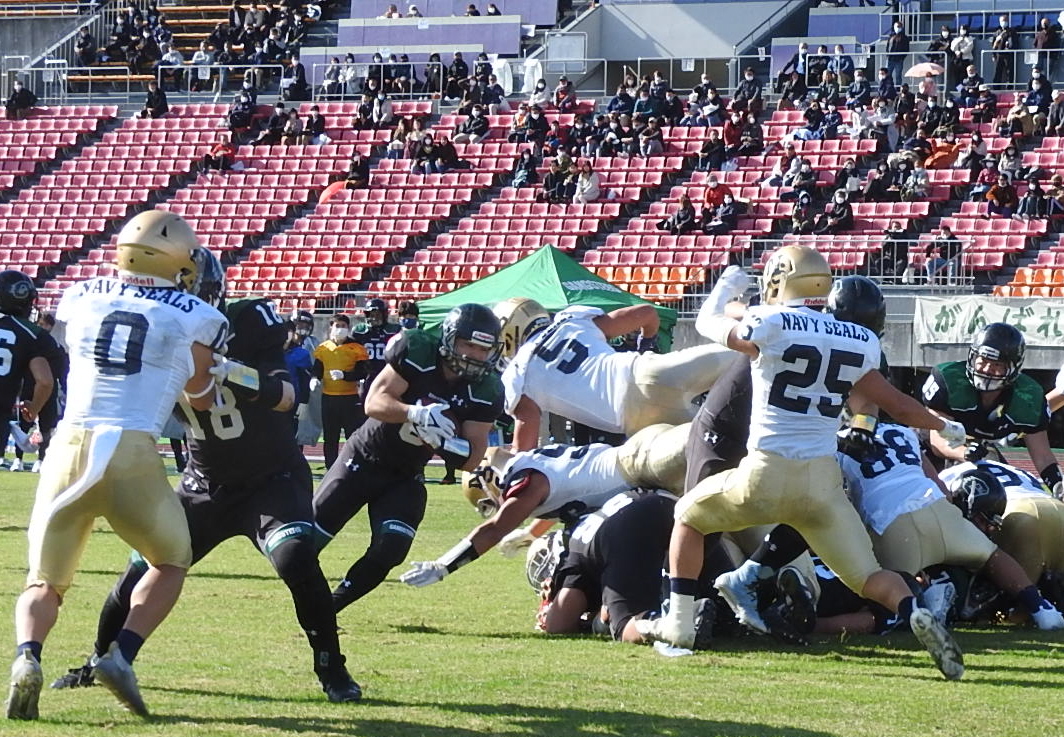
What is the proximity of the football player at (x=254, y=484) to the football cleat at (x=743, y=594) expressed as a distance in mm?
1905

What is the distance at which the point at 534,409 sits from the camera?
885cm

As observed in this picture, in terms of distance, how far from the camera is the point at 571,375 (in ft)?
28.7

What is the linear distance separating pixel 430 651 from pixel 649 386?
202 centimetres

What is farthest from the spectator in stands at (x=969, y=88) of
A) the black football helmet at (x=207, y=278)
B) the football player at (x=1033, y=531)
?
the black football helmet at (x=207, y=278)

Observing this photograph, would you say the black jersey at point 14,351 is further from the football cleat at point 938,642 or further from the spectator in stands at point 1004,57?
the spectator in stands at point 1004,57

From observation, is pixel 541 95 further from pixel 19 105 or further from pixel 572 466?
pixel 572 466

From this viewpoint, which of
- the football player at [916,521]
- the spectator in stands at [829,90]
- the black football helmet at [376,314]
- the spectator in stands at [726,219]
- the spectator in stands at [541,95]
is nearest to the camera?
the football player at [916,521]

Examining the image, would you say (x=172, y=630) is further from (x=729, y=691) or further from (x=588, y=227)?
(x=588, y=227)

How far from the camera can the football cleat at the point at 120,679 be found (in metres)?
5.32

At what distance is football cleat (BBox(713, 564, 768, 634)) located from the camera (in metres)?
7.18

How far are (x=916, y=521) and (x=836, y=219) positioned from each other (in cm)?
1625

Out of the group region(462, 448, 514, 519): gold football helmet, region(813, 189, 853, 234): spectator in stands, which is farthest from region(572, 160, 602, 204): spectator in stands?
region(462, 448, 514, 519): gold football helmet

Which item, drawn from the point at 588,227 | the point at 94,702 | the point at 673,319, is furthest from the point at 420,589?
the point at 588,227

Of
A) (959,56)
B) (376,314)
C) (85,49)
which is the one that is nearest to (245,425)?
(376,314)
